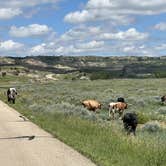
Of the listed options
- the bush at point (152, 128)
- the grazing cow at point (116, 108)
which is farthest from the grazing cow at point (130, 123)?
the grazing cow at point (116, 108)

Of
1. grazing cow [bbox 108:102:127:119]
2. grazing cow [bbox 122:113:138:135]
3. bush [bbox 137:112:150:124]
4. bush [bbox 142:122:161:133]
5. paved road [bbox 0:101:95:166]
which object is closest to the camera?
paved road [bbox 0:101:95:166]

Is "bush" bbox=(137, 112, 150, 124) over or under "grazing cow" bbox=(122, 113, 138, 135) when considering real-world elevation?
under

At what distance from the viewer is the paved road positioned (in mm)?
11766

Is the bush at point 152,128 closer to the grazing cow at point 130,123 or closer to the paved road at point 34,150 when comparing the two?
the grazing cow at point 130,123

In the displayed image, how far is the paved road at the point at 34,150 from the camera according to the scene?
1177cm

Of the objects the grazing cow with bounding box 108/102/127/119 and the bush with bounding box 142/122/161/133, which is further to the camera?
the grazing cow with bounding box 108/102/127/119

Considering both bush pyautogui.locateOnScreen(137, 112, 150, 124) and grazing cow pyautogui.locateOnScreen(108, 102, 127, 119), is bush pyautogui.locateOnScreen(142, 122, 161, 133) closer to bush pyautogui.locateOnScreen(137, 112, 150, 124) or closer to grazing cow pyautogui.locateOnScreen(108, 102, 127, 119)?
bush pyautogui.locateOnScreen(137, 112, 150, 124)

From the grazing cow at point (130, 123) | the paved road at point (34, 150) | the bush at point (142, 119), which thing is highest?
the paved road at point (34, 150)

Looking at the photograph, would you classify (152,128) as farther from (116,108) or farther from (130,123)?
(116,108)

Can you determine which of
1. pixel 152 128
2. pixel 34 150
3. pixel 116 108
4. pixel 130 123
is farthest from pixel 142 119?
pixel 34 150

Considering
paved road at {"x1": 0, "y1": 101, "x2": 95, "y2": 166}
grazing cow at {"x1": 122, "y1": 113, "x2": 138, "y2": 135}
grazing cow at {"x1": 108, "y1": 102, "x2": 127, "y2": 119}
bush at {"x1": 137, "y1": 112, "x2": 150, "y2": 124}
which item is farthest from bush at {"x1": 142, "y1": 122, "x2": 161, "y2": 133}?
grazing cow at {"x1": 108, "y1": 102, "x2": 127, "y2": 119}

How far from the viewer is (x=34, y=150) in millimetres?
13719

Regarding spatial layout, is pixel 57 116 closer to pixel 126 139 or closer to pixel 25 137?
pixel 25 137

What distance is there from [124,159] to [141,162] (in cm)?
45
